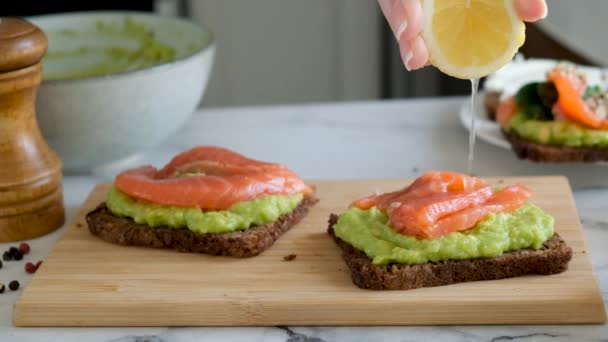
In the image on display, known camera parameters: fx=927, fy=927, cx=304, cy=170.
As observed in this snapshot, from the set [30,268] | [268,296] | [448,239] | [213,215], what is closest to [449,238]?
[448,239]

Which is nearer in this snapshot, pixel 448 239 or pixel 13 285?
pixel 448 239

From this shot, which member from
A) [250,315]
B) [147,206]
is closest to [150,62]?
[147,206]

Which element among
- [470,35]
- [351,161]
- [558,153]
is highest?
[470,35]

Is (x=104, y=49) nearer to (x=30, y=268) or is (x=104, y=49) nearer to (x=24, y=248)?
(x=24, y=248)

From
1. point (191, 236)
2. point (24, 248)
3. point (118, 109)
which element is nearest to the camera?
point (191, 236)

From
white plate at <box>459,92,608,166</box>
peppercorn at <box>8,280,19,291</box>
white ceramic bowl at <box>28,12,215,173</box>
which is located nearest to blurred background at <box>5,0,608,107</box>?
white plate at <box>459,92,608,166</box>

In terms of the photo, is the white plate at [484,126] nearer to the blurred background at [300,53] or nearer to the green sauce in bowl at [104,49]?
the green sauce in bowl at [104,49]

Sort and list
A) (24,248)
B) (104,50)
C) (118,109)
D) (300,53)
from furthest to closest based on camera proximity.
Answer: (300,53)
(104,50)
(118,109)
(24,248)
